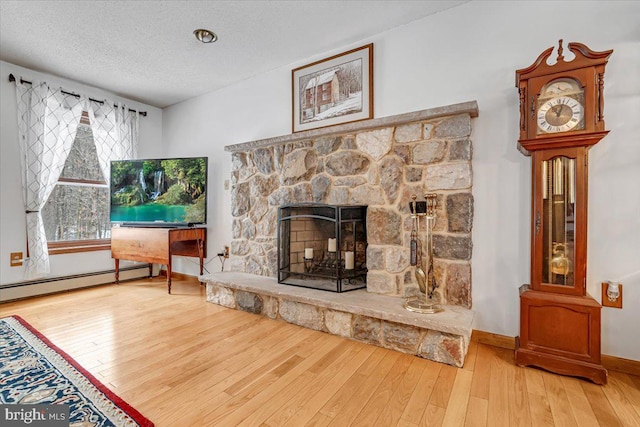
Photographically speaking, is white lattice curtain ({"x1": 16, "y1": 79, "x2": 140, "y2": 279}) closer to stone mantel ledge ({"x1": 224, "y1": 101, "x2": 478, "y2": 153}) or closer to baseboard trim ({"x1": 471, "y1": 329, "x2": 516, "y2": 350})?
stone mantel ledge ({"x1": 224, "y1": 101, "x2": 478, "y2": 153})

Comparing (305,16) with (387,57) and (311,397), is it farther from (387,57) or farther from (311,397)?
(311,397)

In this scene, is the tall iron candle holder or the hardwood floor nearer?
the hardwood floor

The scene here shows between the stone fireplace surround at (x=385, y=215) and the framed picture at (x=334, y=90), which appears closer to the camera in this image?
the stone fireplace surround at (x=385, y=215)

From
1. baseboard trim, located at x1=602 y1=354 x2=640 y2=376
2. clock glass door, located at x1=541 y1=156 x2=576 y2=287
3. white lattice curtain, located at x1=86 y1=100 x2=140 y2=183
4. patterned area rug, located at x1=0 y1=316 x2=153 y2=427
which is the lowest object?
patterned area rug, located at x1=0 y1=316 x2=153 y2=427

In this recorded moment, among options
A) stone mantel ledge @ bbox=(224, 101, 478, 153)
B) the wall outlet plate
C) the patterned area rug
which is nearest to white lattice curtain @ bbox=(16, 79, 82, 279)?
the patterned area rug

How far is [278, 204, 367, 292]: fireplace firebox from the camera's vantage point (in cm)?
237

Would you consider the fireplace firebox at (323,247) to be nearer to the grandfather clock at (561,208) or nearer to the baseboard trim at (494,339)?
the baseboard trim at (494,339)

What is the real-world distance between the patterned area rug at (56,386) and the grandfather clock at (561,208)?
77.5 inches

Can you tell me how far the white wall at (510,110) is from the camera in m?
1.60

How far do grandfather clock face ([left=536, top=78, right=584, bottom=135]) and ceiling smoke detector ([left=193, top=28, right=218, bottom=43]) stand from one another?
2351mm

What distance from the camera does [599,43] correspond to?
1.66 meters

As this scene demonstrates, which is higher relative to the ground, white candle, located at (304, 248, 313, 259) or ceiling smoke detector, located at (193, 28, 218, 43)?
ceiling smoke detector, located at (193, 28, 218, 43)

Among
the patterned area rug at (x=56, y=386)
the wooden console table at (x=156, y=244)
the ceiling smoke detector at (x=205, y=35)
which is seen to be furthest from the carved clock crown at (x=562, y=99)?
the wooden console table at (x=156, y=244)

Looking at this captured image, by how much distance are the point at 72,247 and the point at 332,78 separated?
3.34 metres
